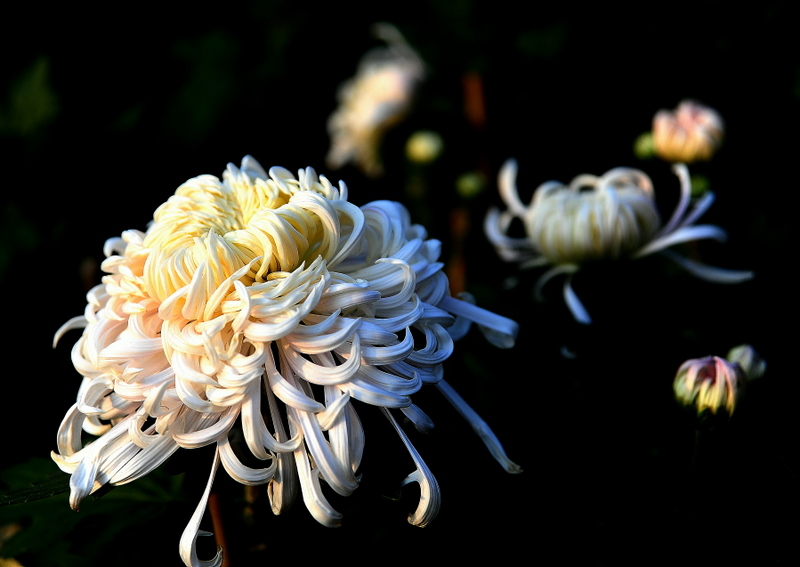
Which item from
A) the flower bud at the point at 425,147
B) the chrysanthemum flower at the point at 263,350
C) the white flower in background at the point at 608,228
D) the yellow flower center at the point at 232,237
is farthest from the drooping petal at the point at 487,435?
the flower bud at the point at 425,147

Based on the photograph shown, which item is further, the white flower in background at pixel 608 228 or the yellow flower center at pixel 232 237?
the white flower in background at pixel 608 228

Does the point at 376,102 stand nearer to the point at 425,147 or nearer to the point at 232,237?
the point at 425,147

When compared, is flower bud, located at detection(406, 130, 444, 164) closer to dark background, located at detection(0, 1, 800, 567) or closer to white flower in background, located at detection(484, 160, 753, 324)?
dark background, located at detection(0, 1, 800, 567)

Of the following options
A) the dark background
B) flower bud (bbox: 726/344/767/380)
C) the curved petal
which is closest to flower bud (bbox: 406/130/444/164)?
the dark background

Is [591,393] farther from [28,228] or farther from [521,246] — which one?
[28,228]

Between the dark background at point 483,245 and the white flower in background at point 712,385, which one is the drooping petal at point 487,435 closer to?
the dark background at point 483,245

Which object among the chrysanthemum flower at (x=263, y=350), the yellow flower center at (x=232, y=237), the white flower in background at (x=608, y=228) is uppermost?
the yellow flower center at (x=232, y=237)

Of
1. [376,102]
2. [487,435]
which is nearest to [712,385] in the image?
[487,435]
